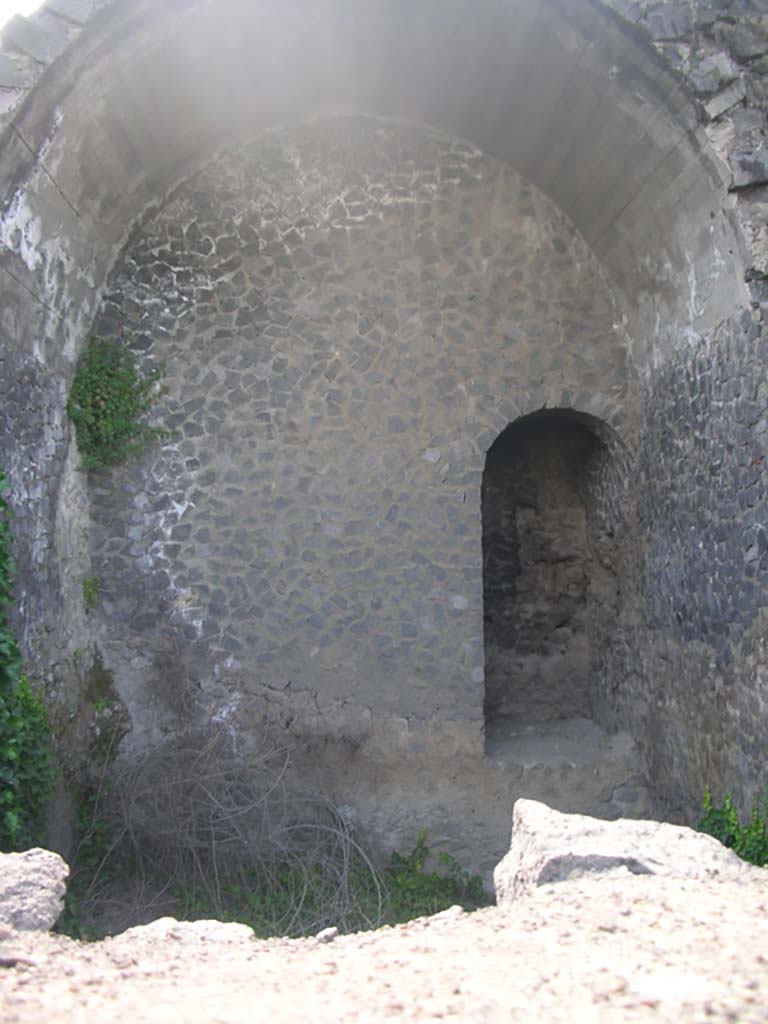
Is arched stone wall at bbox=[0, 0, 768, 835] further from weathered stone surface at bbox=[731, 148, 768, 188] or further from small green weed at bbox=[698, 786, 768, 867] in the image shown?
small green weed at bbox=[698, 786, 768, 867]

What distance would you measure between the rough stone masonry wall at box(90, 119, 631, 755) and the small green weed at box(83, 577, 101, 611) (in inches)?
2.3

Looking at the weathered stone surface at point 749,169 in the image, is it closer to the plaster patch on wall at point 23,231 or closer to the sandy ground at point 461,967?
the sandy ground at point 461,967

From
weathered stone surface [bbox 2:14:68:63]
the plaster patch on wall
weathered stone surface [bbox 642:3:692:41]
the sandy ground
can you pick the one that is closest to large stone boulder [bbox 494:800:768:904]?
the sandy ground

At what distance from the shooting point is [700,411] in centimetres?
621

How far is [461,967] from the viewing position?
2.89 meters

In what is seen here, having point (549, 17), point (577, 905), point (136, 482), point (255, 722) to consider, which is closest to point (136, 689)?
point (255, 722)

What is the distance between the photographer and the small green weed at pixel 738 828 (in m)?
5.22

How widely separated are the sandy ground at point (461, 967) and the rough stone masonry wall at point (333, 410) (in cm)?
360

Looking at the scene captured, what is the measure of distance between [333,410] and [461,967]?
5.03 m

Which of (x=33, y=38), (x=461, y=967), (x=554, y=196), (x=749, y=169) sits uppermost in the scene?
(x=554, y=196)

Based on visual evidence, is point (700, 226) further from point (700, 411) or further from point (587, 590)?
point (587, 590)

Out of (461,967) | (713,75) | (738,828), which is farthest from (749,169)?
(461,967)

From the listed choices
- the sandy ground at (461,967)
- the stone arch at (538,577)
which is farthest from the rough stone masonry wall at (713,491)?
the sandy ground at (461,967)

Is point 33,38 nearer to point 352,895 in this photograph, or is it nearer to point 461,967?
point 461,967
